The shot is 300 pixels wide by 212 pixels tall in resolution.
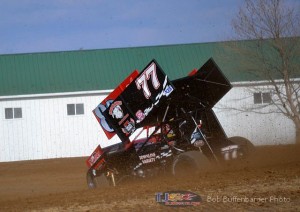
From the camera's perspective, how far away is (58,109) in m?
29.4

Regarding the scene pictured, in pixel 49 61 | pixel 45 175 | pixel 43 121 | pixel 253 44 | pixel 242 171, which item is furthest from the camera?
pixel 49 61

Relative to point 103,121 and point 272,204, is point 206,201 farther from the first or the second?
point 103,121

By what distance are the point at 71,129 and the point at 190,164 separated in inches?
655

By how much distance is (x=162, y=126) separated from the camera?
1417cm

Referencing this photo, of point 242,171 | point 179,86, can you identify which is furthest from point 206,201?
point 179,86

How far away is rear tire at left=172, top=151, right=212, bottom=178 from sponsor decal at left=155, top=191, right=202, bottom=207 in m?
2.32

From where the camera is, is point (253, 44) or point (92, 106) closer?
point (253, 44)

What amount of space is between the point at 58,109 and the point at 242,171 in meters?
17.4

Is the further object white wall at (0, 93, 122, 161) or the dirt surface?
white wall at (0, 93, 122, 161)

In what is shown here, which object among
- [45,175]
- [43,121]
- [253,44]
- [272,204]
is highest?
[253,44]

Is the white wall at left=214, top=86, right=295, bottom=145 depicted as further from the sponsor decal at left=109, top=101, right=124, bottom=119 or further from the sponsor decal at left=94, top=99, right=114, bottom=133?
the sponsor decal at left=109, top=101, right=124, bottom=119

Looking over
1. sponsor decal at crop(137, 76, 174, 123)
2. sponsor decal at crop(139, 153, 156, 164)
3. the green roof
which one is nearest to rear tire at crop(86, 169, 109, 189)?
sponsor decal at crop(139, 153, 156, 164)

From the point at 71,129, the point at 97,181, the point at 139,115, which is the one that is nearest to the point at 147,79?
the point at 139,115

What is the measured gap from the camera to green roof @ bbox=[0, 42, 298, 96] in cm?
3034
